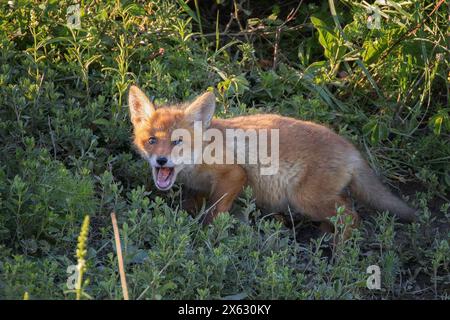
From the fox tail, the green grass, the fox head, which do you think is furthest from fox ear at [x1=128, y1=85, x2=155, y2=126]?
the fox tail

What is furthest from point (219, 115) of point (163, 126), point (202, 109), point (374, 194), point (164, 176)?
point (374, 194)

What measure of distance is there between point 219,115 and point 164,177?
957 mm

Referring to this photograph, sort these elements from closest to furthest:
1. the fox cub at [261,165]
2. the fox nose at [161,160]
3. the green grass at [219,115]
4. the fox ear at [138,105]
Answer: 1. the green grass at [219,115]
2. the fox nose at [161,160]
3. the fox cub at [261,165]
4. the fox ear at [138,105]

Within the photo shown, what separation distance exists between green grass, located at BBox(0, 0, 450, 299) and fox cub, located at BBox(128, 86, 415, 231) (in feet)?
0.66

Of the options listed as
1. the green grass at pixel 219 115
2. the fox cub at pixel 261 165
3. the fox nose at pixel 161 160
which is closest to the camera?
the green grass at pixel 219 115

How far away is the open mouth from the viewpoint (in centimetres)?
563

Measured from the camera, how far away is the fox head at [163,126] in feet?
18.6

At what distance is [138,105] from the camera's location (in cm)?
588

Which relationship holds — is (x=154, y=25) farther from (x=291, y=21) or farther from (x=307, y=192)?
(x=307, y=192)

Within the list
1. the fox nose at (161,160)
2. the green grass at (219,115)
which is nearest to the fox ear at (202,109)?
the fox nose at (161,160)

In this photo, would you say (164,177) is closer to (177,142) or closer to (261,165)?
(177,142)

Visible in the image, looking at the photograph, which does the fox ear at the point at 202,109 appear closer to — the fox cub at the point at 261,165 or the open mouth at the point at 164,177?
the fox cub at the point at 261,165
